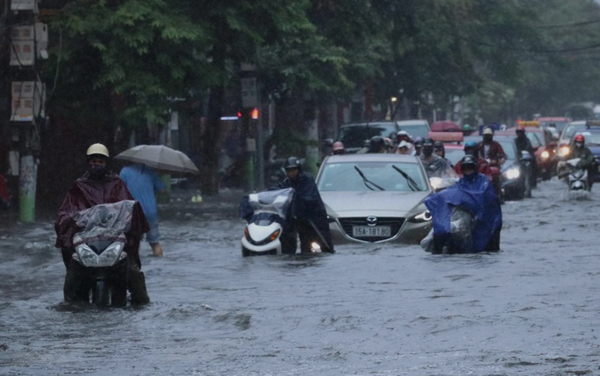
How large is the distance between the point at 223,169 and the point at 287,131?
709cm

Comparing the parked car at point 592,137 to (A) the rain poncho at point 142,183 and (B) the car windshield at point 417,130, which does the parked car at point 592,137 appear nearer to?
(B) the car windshield at point 417,130

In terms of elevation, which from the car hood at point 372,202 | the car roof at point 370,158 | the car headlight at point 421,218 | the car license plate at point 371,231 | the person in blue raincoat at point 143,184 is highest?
the car roof at point 370,158

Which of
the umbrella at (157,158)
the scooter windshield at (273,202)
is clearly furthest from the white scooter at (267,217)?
the umbrella at (157,158)

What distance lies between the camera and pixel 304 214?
1770cm

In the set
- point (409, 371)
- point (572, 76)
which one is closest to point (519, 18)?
point (572, 76)

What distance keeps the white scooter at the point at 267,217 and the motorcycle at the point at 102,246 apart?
463 centimetres

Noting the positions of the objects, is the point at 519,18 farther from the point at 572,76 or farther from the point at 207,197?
the point at 572,76

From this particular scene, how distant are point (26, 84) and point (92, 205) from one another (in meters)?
14.9

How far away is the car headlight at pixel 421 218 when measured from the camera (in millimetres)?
18875

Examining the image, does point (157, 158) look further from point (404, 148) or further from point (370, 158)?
point (404, 148)

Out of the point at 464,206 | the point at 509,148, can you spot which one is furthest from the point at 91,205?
the point at 509,148

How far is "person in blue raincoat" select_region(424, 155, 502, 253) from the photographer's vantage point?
687 inches

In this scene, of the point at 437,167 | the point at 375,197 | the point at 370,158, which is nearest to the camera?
the point at 375,197

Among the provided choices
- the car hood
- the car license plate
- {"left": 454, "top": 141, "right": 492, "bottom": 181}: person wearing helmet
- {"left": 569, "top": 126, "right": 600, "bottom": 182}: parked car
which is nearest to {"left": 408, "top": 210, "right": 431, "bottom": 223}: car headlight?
the car hood
